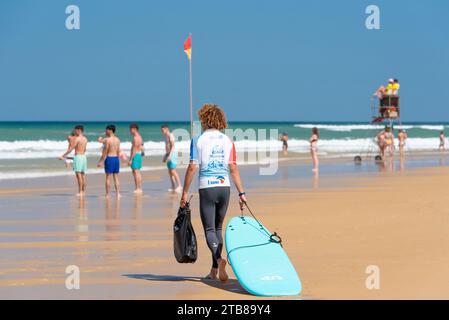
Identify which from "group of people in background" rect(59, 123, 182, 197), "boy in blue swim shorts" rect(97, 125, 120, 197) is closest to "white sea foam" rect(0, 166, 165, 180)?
"group of people in background" rect(59, 123, 182, 197)

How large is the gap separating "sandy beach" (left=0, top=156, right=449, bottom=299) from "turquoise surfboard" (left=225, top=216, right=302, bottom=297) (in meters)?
0.17

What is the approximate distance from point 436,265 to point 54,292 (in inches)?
149

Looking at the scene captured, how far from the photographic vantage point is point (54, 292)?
7.12m

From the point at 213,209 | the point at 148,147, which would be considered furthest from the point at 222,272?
the point at 148,147

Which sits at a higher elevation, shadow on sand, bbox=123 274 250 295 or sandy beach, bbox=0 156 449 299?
sandy beach, bbox=0 156 449 299

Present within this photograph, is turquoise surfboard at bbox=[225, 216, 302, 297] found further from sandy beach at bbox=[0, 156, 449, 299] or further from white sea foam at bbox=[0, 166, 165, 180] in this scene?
white sea foam at bbox=[0, 166, 165, 180]
